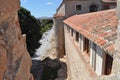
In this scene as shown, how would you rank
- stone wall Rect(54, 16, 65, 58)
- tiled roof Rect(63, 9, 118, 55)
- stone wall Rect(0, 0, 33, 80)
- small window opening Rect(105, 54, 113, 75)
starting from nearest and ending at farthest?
stone wall Rect(0, 0, 33, 80), tiled roof Rect(63, 9, 118, 55), small window opening Rect(105, 54, 113, 75), stone wall Rect(54, 16, 65, 58)

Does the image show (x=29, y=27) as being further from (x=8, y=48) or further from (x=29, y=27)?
(x=8, y=48)

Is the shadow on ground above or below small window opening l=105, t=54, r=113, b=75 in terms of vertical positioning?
below

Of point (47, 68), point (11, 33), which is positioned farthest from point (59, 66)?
point (11, 33)

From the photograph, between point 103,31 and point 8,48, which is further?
point 103,31

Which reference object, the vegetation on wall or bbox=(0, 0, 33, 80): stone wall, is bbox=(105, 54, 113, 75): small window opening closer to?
bbox=(0, 0, 33, 80): stone wall

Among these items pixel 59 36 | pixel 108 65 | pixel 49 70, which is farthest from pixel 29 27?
pixel 108 65

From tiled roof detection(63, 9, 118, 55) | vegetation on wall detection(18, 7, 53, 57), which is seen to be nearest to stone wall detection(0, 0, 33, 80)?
tiled roof detection(63, 9, 118, 55)

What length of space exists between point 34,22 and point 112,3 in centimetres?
1095

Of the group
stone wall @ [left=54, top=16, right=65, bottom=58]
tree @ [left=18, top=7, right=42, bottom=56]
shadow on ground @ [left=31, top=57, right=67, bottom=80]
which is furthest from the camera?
stone wall @ [left=54, top=16, right=65, bottom=58]

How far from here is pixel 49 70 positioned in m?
19.9

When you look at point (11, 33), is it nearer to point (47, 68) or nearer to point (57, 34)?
point (47, 68)

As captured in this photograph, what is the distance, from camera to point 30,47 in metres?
22.5

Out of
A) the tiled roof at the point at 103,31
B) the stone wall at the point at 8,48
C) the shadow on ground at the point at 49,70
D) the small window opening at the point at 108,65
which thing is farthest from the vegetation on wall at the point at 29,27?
the stone wall at the point at 8,48

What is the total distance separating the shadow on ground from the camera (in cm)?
1781
